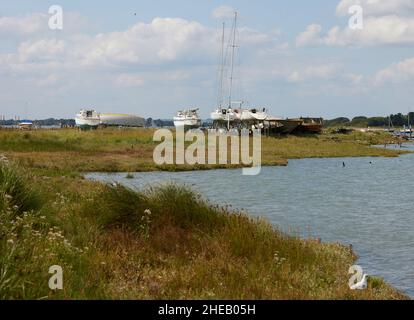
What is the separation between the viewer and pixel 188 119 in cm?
12575

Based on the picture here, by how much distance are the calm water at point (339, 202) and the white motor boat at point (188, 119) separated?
214 feet

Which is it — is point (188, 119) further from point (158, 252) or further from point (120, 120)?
point (158, 252)

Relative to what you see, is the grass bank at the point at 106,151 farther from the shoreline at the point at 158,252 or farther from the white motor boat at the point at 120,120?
the white motor boat at the point at 120,120

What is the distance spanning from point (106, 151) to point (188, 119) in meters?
62.6

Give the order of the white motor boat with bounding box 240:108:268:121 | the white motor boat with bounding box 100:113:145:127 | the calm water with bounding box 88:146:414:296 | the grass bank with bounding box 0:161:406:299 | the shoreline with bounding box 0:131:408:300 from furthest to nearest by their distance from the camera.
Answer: the white motor boat with bounding box 100:113:145:127 < the white motor boat with bounding box 240:108:268:121 < the calm water with bounding box 88:146:414:296 < the shoreline with bounding box 0:131:408:300 < the grass bank with bounding box 0:161:406:299

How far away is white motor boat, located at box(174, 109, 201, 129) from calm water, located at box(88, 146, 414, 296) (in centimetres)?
6518

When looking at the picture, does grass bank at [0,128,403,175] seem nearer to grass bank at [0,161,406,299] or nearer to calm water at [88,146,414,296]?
calm water at [88,146,414,296]

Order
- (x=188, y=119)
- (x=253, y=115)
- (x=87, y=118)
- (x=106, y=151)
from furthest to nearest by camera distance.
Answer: (x=87, y=118)
(x=188, y=119)
(x=253, y=115)
(x=106, y=151)

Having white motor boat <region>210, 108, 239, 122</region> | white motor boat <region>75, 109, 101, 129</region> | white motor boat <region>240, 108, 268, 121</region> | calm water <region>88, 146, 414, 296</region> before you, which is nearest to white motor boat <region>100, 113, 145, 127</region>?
white motor boat <region>75, 109, 101, 129</region>

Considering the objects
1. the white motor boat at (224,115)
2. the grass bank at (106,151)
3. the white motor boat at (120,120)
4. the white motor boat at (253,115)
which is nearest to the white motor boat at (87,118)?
the white motor boat at (120,120)

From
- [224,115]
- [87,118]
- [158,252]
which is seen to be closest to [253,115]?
[224,115]

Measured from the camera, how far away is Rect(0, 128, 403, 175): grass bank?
4878 centimetres
